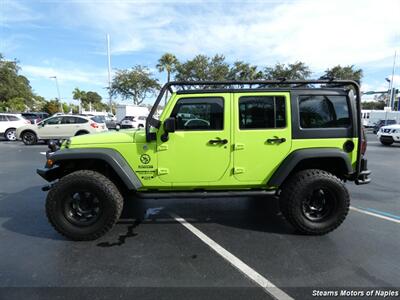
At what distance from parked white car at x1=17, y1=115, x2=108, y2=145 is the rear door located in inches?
457

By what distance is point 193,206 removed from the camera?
489cm

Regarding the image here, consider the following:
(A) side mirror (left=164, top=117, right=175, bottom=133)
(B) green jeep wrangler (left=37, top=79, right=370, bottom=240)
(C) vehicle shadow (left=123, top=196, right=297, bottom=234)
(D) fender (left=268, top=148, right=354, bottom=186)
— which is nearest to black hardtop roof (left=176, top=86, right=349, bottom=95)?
(B) green jeep wrangler (left=37, top=79, right=370, bottom=240)

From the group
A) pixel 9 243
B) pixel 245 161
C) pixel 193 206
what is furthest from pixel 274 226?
pixel 9 243

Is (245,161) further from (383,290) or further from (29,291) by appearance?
(29,291)

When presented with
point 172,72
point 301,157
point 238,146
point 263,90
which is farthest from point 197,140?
point 172,72

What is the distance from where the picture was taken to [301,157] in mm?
3586

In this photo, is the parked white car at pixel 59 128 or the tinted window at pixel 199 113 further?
the parked white car at pixel 59 128

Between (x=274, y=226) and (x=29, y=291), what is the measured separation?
3.07m

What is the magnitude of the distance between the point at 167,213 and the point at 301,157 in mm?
2320

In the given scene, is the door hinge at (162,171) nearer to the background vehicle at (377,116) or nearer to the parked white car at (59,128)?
the parked white car at (59,128)

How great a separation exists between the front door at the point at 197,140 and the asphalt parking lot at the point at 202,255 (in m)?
0.91

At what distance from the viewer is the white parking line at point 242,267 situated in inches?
99.8

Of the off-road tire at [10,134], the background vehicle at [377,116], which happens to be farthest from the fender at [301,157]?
the background vehicle at [377,116]

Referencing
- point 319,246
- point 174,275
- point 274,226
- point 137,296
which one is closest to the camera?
point 137,296
